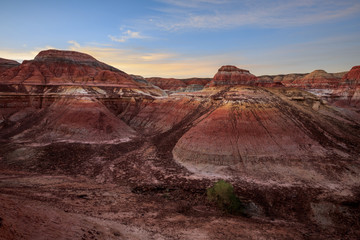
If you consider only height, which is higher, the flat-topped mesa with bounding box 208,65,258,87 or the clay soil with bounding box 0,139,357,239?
the flat-topped mesa with bounding box 208,65,258,87

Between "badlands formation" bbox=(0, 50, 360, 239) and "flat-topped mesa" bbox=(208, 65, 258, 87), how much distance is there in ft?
0.71

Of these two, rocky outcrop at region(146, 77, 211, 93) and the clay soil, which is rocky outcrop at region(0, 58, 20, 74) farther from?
rocky outcrop at region(146, 77, 211, 93)

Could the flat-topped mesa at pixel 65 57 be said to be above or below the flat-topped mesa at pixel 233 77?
above

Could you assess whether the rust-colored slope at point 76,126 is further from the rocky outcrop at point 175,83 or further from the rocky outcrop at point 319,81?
the rocky outcrop at point 175,83

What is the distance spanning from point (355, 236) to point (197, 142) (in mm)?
19165

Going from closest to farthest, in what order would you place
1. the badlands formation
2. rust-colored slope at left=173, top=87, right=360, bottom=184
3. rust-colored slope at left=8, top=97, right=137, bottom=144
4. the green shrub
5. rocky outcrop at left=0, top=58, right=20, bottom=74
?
the badlands formation
the green shrub
rust-colored slope at left=173, top=87, right=360, bottom=184
rust-colored slope at left=8, top=97, right=137, bottom=144
rocky outcrop at left=0, top=58, right=20, bottom=74

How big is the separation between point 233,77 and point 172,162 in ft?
83.8

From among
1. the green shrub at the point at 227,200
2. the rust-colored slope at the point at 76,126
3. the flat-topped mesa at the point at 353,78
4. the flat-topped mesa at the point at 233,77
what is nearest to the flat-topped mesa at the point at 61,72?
the rust-colored slope at the point at 76,126

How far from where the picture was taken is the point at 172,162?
29.1 metres

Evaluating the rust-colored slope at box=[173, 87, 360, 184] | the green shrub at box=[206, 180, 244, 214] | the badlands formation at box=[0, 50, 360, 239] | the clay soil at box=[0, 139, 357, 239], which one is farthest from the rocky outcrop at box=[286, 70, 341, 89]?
the green shrub at box=[206, 180, 244, 214]

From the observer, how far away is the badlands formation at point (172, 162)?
13.5m

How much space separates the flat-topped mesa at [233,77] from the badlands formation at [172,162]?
22 cm

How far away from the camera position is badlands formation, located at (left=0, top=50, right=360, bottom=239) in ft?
44.3

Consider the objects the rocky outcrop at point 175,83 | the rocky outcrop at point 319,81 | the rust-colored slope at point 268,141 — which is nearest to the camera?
the rust-colored slope at point 268,141
